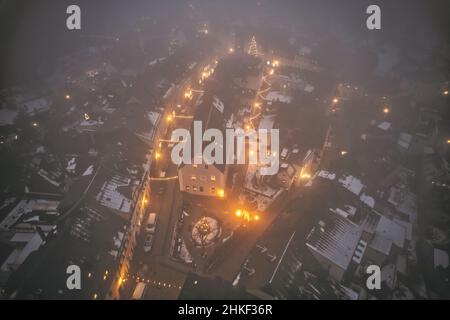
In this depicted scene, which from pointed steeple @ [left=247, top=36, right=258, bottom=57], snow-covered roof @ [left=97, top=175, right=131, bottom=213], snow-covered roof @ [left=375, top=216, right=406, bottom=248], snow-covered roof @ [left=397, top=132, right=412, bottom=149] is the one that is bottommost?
snow-covered roof @ [left=375, top=216, right=406, bottom=248]

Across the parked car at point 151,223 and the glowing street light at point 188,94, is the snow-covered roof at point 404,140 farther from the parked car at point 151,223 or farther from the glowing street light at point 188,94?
the parked car at point 151,223

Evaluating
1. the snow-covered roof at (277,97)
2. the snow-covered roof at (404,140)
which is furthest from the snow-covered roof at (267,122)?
the snow-covered roof at (404,140)

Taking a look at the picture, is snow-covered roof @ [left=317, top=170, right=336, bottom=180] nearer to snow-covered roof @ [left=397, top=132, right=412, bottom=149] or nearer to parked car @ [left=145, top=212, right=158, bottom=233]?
snow-covered roof @ [left=397, top=132, right=412, bottom=149]

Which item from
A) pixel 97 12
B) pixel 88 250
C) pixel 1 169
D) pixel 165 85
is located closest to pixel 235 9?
pixel 97 12

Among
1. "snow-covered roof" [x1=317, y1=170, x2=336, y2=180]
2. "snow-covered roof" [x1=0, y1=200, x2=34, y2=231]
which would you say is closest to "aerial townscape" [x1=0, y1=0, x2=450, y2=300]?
"snow-covered roof" [x1=0, y1=200, x2=34, y2=231]

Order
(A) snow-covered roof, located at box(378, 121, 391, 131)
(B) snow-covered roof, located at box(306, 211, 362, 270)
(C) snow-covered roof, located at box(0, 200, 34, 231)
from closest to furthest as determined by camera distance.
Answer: (B) snow-covered roof, located at box(306, 211, 362, 270) → (C) snow-covered roof, located at box(0, 200, 34, 231) → (A) snow-covered roof, located at box(378, 121, 391, 131)

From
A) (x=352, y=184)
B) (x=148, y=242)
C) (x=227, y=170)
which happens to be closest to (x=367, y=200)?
(x=352, y=184)

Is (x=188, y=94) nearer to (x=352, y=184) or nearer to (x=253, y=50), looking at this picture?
(x=253, y=50)
